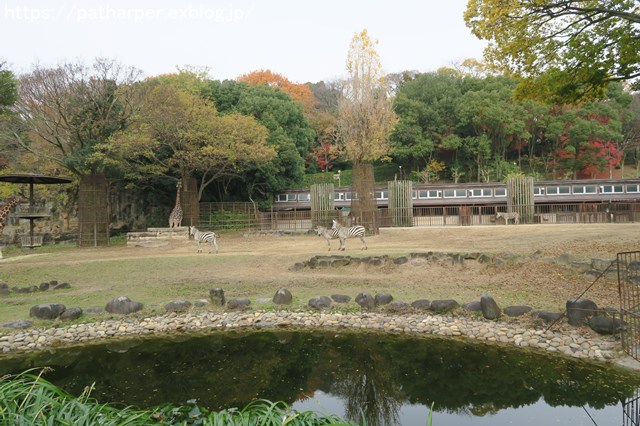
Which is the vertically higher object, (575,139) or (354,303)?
(575,139)

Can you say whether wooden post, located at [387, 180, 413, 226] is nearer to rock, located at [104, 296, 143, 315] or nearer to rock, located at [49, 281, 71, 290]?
rock, located at [49, 281, 71, 290]

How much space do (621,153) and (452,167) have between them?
1515cm

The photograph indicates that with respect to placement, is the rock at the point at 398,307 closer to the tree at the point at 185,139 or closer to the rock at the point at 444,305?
the rock at the point at 444,305

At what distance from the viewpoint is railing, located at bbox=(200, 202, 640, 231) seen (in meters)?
25.1

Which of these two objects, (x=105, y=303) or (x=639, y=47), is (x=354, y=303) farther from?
(x=639, y=47)

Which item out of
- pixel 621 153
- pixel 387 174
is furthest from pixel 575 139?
pixel 387 174

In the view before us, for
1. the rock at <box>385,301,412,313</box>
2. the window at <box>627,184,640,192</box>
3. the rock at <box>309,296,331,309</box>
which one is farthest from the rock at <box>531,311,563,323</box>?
the window at <box>627,184,640,192</box>

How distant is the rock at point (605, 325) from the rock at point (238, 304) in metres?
7.00

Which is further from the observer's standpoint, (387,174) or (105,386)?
(387,174)

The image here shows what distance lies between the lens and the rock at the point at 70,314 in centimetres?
946

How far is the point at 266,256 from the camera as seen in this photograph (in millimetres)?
15406

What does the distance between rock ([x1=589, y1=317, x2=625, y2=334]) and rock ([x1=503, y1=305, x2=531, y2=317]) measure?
1234mm

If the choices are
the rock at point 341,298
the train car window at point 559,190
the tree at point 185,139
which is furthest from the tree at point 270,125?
the rock at point 341,298

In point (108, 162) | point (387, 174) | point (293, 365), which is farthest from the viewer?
point (387, 174)
